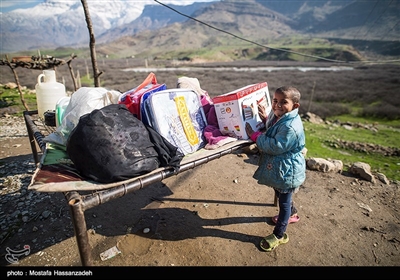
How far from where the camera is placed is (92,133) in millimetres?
1816

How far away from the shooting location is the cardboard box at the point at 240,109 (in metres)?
2.58

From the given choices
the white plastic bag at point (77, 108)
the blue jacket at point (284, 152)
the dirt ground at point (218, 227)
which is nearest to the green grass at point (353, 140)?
the dirt ground at point (218, 227)

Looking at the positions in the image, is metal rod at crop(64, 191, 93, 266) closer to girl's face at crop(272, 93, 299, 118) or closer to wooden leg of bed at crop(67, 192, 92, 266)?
wooden leg of bed at crop(67, 192, 92, 266)

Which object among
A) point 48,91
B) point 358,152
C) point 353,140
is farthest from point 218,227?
point 353,140

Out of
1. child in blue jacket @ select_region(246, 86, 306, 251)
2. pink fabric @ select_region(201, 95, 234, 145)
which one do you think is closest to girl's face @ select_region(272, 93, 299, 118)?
child in blue jacket @ select_region(246, 86, 306, 251)

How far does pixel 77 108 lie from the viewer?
7.48 ft

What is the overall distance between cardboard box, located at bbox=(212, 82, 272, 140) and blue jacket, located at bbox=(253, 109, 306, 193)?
0.43 meters

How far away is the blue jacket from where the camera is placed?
6.86 ft

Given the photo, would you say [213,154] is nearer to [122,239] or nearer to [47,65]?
[122,239]

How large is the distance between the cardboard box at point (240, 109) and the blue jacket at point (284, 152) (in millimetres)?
435

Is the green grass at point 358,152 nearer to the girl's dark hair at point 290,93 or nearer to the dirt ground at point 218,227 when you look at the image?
the dirt ground at point 218,227
